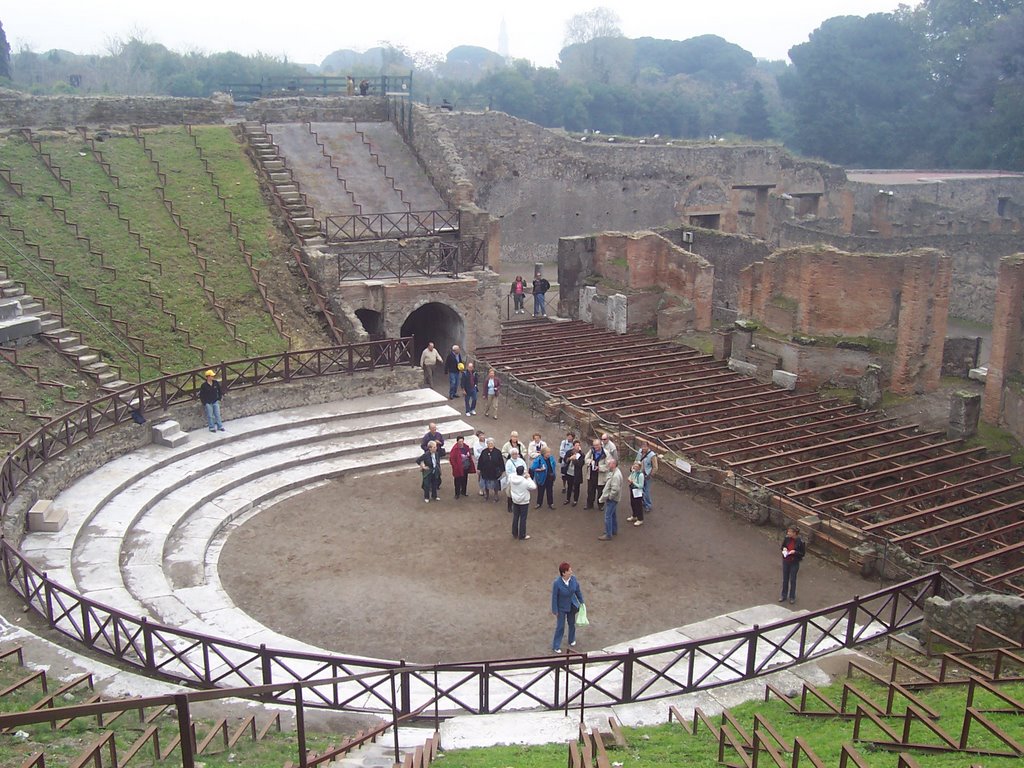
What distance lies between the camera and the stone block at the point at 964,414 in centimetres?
1909

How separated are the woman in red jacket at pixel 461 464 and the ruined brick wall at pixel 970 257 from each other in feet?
72.8

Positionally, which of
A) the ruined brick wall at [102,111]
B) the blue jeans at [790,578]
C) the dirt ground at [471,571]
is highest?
the ruined brick wall at [102,111]

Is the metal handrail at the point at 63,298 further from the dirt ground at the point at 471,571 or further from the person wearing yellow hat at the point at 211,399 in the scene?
the dirt ground at the point at 471,571

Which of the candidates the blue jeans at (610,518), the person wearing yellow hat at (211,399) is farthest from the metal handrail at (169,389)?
the blue jeans at (610,518)

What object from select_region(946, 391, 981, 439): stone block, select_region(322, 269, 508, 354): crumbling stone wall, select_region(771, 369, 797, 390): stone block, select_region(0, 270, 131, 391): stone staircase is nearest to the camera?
select_region(0, 270, 131, 391): stone staircase

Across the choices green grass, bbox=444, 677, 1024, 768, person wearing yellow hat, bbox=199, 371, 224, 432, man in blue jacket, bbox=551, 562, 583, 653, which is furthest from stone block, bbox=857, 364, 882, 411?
person wearing yellow hat, bbox=199, 371, 224, 432

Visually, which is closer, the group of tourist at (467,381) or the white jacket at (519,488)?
the white jacket at (519,488)

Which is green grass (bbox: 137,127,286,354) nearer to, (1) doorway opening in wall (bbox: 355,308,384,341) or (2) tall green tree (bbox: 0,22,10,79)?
(1) doorway opening in wall (bbox: 355,308,384,341)

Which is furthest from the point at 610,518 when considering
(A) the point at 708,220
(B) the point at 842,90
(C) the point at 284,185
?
(B) the point at 842,90

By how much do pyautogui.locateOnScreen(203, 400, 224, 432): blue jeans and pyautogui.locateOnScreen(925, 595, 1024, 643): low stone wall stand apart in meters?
12.5

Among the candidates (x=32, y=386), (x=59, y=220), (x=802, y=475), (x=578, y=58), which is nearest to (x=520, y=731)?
(x=802, y=475)

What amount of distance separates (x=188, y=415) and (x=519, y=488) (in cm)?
704

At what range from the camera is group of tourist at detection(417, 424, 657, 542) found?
1564cm

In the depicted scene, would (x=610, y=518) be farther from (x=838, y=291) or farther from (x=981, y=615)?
(x=838, y=291)
